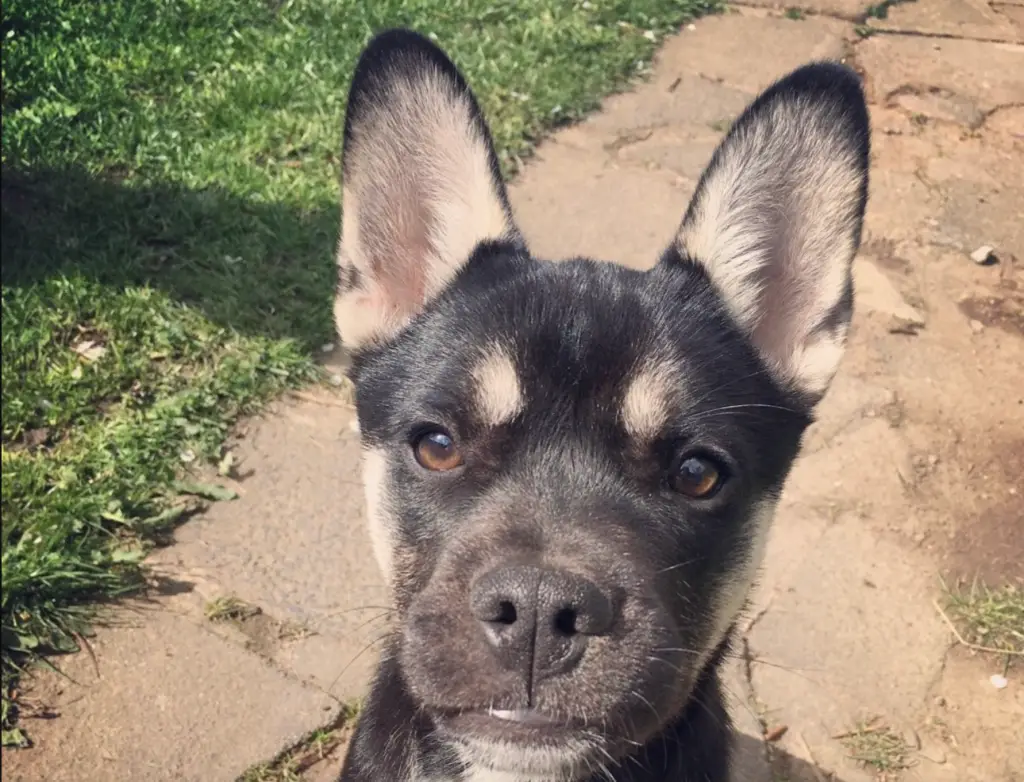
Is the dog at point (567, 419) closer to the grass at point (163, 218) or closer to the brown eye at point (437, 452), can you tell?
the brown eye at point (437, 452)

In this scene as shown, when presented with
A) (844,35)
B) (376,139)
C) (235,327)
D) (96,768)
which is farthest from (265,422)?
(844,35)

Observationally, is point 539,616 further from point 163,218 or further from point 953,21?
point 953,21

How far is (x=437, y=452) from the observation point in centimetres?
273

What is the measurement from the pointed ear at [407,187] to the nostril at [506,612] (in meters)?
1.18

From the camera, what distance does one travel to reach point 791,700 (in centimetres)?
392

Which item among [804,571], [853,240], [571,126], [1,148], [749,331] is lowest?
[804,571]

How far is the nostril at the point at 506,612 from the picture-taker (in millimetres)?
2229

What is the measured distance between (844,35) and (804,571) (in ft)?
18.0

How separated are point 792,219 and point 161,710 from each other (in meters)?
2.55

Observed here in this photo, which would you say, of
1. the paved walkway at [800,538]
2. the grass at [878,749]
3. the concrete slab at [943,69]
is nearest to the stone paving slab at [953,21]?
the concrete slab at [943,69]

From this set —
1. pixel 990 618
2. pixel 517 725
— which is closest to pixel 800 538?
pixel 990 618

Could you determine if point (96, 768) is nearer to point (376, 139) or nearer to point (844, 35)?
point (376, 139)

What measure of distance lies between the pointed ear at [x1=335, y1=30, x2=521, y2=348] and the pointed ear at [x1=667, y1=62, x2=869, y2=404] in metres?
0.62

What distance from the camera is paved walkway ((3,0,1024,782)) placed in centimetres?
357
